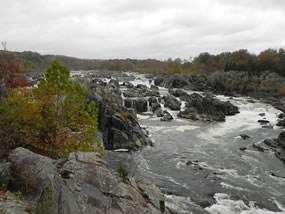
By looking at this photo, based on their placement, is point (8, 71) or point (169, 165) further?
point (169, 165)

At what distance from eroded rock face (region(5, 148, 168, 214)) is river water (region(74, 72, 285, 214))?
8691 mm

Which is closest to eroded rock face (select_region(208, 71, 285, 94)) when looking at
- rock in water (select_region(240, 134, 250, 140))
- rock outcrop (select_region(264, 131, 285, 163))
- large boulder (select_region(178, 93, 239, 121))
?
large boulder (select_region(178, 93, 239, 121))

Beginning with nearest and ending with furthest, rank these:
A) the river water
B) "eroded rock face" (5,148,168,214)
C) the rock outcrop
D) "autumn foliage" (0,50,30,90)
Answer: "eroded rock face" (5,148,168,214) → "autumn foliage" (0,50,30,90) → the river water → the rock outcrop

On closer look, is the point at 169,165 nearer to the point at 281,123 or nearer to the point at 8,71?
the point at 8,71

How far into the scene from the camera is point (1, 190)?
11.1 metres

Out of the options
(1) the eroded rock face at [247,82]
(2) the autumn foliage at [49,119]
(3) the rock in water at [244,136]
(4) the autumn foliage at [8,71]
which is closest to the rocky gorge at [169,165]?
(3) the rock in water at [244,136]

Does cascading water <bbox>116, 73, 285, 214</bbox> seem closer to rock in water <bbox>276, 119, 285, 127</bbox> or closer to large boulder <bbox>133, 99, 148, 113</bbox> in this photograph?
rock in water <bbox>276, 119, 285, 127</bbox>

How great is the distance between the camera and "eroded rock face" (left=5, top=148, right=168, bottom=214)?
844cm

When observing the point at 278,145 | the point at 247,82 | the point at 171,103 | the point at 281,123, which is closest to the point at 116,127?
the point at 278,145

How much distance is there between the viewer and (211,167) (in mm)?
29016

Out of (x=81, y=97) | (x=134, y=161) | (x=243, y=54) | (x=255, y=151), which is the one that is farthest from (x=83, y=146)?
(x=243, y=54)

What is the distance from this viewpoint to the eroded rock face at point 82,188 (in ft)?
27.7

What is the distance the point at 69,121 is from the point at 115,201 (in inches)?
366

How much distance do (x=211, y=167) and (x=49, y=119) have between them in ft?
61.7
